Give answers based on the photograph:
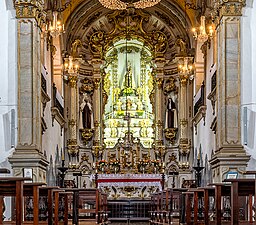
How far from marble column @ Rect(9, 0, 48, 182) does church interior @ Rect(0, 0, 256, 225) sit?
22 mm

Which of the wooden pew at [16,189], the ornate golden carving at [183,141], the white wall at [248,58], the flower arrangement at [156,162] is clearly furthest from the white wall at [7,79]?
the ornate golden carving at [183,141]

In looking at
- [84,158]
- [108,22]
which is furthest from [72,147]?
[108,22]

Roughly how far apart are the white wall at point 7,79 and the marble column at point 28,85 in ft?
0.38

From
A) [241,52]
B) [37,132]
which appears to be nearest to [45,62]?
[37,132]

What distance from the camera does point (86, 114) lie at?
27.6 meters

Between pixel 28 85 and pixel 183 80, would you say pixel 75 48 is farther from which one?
pixel 28 85

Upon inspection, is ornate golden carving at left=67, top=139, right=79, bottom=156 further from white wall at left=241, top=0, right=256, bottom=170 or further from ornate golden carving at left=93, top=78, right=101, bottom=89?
white wall at left=241, top=0, right=256, bottom=170

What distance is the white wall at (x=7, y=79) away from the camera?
16.3m

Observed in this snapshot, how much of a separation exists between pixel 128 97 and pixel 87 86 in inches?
78.6

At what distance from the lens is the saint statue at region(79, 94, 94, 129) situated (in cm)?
2753

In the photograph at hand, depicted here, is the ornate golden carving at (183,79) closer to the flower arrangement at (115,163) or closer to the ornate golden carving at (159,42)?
the ornate golden carving at (159,42)

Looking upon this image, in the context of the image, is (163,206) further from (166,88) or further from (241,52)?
(166,88)

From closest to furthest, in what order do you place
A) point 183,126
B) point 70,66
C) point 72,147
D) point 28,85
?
1. point 28,85
2. point 70,66
3. point 72,147
4. point 183,126

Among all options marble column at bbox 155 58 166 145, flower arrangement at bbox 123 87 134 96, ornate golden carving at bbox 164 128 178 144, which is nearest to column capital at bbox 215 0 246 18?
marble column at bbox 155 58 166 145
